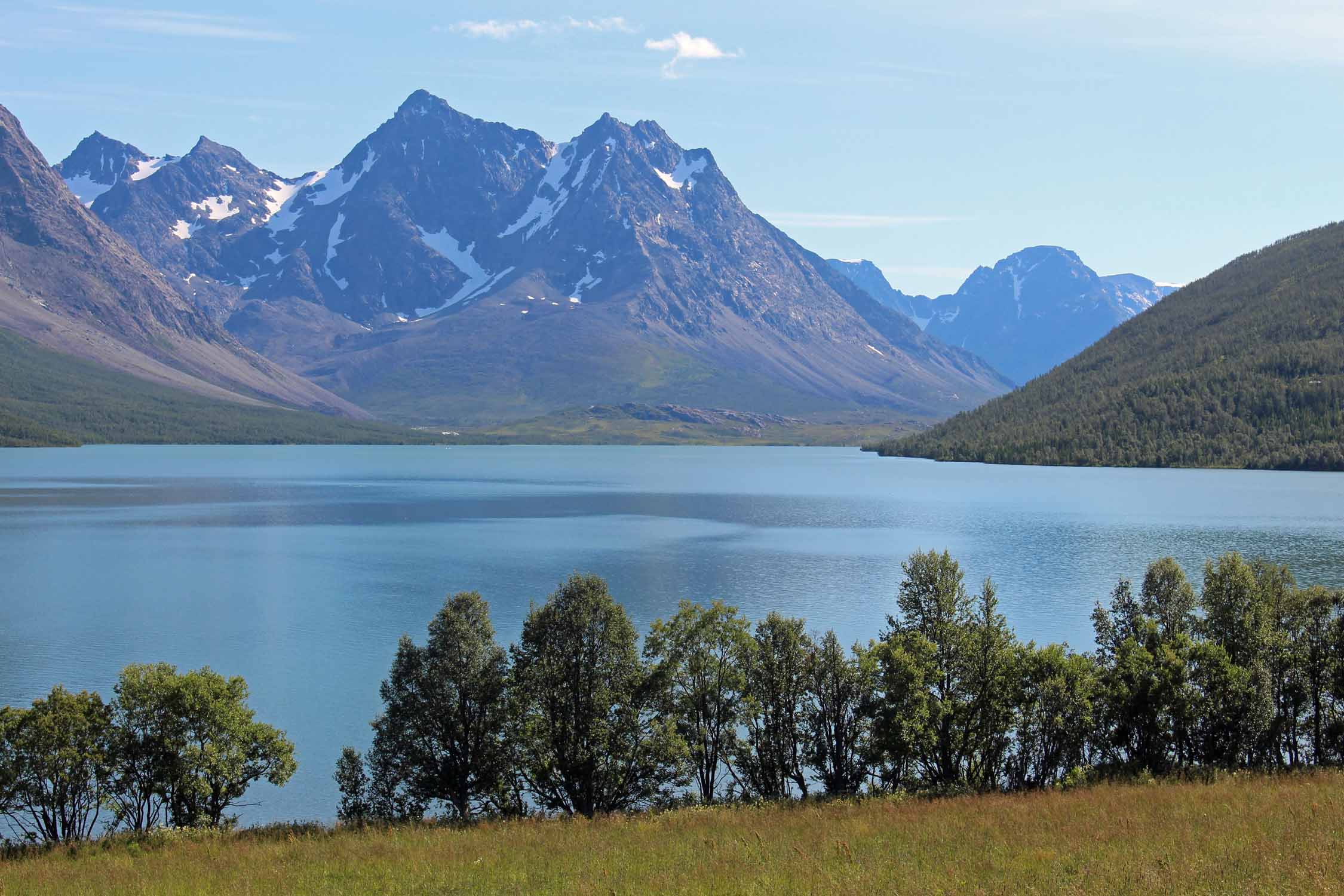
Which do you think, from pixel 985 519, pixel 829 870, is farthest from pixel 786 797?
pixel 985 519

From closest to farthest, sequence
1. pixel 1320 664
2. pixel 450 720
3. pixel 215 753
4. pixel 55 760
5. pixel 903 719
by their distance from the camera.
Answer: pixel 55 760 → pixel 215 753 → pixel 903 719 → pixel 450 720 → pixel 1320 664

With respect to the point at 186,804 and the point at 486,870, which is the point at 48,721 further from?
the point at 486,870

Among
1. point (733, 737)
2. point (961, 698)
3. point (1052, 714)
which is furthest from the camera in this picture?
point (733, 737)

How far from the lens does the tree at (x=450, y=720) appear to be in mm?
46719

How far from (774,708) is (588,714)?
846 cm

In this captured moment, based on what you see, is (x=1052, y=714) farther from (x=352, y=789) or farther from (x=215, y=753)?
(x=215, y=753)

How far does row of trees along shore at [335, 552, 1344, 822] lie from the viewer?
46812mm

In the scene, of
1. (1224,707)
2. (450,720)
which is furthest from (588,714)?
(1224,707)

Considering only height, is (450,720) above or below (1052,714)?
below

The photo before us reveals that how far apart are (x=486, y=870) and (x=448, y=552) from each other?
10394 centimetres

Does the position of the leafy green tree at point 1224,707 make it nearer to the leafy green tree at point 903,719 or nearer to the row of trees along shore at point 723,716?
the row of trees along shore at point 723,716

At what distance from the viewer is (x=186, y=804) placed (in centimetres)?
4416

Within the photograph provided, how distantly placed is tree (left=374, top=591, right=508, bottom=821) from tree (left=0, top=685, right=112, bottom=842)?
10889 millimetres

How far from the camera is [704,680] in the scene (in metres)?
50.1
